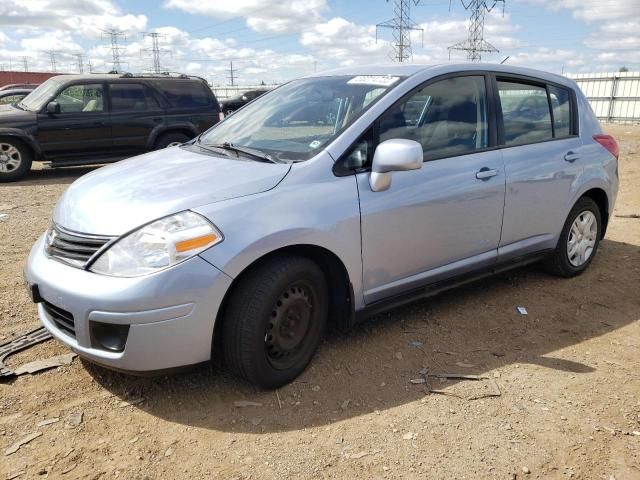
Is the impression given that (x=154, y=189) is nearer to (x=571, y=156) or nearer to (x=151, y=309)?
(x=151, y=309)

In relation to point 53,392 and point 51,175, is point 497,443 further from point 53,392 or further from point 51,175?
point 51,175

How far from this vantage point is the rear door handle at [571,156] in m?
4.34

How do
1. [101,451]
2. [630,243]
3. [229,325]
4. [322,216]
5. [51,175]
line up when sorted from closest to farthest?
[101,451]
[229,325]
[322,216]
[630,243]
[51,175]

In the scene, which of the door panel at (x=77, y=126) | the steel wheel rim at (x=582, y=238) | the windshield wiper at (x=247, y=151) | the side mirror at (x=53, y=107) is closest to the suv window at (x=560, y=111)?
the steel wheel rim at (x=582, y=238)

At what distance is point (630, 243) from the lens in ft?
19.5

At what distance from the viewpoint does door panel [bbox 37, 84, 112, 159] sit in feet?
31.1

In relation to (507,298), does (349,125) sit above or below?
above

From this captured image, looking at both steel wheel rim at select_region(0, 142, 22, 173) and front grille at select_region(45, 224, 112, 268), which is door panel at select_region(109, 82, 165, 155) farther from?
front grille at select_region(45, 224, 112, 268)

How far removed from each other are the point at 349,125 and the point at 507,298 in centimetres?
211

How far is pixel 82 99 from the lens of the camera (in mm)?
9734

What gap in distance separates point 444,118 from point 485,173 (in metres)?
0.47

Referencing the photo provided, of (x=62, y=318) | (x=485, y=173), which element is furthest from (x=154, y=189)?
(x=485, y=173)

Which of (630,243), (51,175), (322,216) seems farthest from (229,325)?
(51,175)

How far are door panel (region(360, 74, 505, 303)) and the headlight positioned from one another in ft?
3.15
